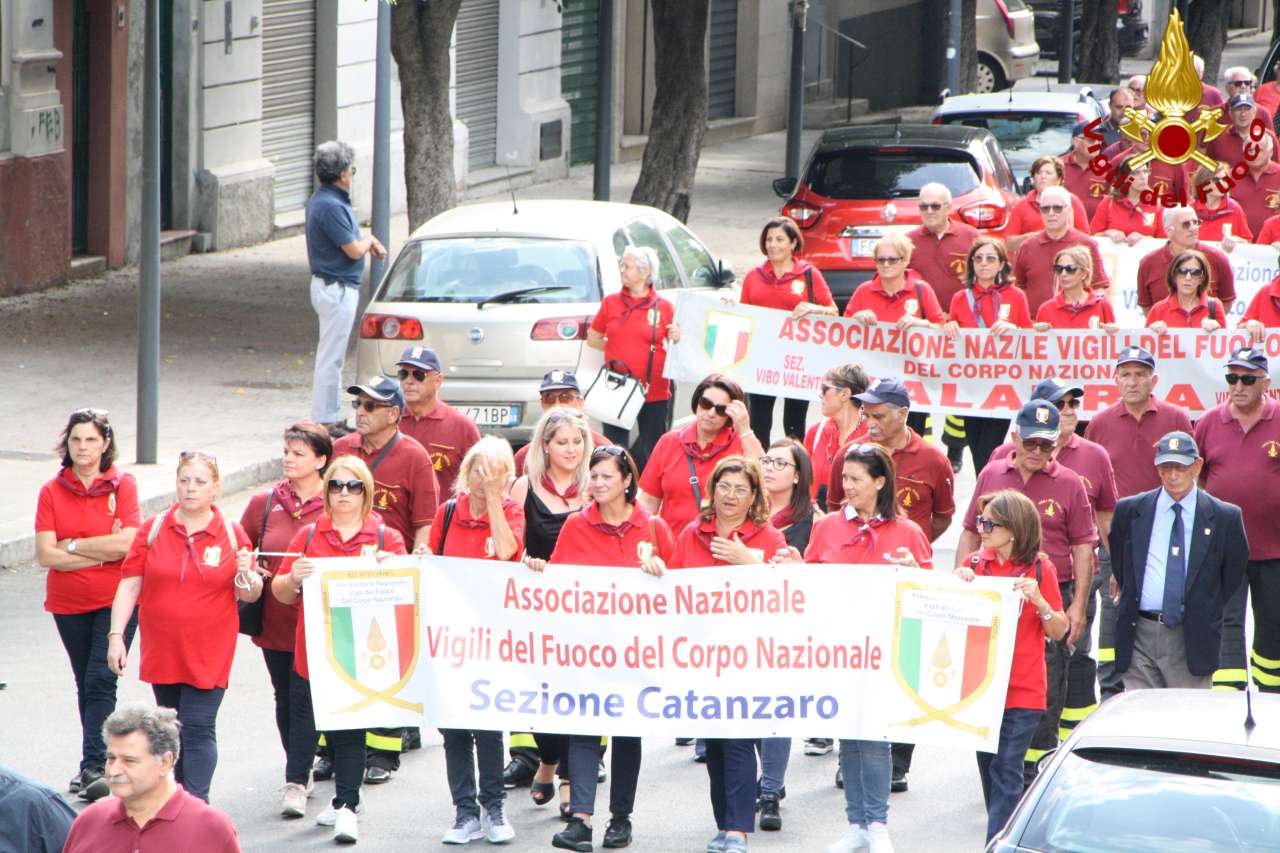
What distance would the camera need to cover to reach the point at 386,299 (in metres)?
13.7

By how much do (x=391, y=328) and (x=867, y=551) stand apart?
606 cm

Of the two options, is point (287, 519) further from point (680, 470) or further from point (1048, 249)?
point (1048, 249)

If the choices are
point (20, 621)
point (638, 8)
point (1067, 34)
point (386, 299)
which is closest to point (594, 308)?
point (386, 299)

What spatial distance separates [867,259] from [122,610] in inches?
392

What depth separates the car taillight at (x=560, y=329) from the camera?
521 inches

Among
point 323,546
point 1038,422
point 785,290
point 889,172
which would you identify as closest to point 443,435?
point 323,546

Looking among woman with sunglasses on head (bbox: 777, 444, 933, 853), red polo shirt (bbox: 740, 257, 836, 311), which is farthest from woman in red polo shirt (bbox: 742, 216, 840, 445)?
woman with sunglasses on head (bbox: 777, 444, 933, 853)

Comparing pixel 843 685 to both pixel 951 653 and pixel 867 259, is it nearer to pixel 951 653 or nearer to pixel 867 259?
pixel 951 653

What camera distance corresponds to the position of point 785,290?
42.2ft

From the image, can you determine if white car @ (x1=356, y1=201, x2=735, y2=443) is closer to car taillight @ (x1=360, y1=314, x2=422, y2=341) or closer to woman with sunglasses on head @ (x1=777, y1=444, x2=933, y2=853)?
car taillight @ (x1=360, y1=314, x2=422, y2=341)

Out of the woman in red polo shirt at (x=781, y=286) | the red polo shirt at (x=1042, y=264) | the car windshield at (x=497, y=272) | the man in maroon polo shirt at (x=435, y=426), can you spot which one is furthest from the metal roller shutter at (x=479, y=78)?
the man in maroon polo shirt at (x=435, y=426)

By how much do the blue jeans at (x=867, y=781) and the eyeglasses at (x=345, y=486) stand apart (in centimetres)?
212

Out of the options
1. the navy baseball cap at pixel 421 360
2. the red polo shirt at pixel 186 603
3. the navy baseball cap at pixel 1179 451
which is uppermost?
the navy baseball cap at pixel 421 360

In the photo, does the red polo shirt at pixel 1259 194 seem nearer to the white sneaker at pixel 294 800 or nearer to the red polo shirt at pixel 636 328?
the red polo shirt at pixel 636 328
